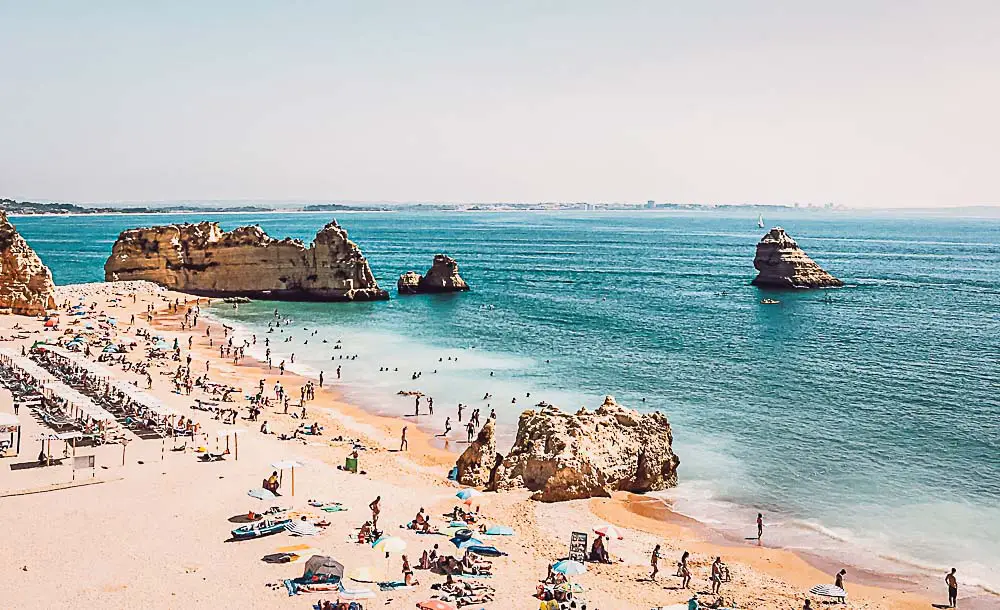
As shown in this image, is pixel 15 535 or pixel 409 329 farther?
pixel 409 329

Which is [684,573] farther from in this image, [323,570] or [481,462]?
[481,462]

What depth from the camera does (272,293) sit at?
306 feet

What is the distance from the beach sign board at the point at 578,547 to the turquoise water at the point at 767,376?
7685 mm

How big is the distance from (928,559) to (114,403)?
36.7 meters

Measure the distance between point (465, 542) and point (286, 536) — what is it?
579 cm

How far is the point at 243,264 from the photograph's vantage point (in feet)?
307

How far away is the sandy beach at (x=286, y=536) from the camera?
22.0m

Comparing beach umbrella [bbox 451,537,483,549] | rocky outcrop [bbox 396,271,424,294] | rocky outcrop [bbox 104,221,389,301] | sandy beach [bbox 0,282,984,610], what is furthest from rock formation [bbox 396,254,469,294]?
beach umbrella [bbox 451,537,483,549]

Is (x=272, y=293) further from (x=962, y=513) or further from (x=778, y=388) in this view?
(x=962, y=513)

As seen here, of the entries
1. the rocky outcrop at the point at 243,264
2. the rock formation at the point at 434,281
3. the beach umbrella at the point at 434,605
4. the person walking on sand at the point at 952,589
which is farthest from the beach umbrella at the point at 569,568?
the rock formation at the point at 434,281

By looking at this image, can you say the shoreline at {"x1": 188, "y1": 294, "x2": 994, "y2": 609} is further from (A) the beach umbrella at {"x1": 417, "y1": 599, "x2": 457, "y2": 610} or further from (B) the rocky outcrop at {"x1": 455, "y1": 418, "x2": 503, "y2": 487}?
(A) the beach umbrella at {"x1": 417, "y1": 599, "x2": 457, "y2": 610}

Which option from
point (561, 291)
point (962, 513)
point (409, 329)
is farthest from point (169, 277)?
point (962, 513)

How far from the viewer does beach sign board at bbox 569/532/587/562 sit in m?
25.3

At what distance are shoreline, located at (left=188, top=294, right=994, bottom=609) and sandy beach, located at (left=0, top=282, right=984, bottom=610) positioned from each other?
0.09 meters
